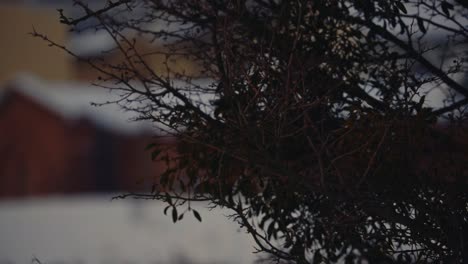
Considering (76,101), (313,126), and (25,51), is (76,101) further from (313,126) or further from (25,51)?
(313,126)

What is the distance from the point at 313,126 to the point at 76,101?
3342 centimetres

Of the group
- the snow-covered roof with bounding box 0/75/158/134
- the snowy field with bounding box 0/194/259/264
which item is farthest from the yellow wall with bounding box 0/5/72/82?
the snowy field with bounding box 0/194/259/264

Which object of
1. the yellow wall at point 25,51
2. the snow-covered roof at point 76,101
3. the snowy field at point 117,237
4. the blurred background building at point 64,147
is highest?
the yellow wall at point 25,51

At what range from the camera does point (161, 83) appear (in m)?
6.41

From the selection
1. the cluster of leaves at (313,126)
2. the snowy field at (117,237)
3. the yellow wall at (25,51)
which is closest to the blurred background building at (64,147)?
the snowy field at (117,237)

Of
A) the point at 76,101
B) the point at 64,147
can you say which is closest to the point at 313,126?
the point at 64,147

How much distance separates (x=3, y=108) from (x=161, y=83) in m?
31.4

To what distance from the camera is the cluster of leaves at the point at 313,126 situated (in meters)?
5.71

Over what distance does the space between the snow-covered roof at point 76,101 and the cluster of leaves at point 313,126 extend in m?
26.1

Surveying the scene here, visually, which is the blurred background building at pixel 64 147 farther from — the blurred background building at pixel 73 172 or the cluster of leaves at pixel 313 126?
the cluster of leaves at pixel 313 126

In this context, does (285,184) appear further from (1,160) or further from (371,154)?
(1,160)

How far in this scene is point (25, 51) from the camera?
52250 millimetres

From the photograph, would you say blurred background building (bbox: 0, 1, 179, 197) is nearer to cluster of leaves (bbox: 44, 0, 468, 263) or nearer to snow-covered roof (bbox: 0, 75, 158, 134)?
snow-covered roof (bbox: 0, 75, 158, 134)

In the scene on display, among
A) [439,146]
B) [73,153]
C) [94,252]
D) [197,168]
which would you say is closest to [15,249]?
[94,252]
